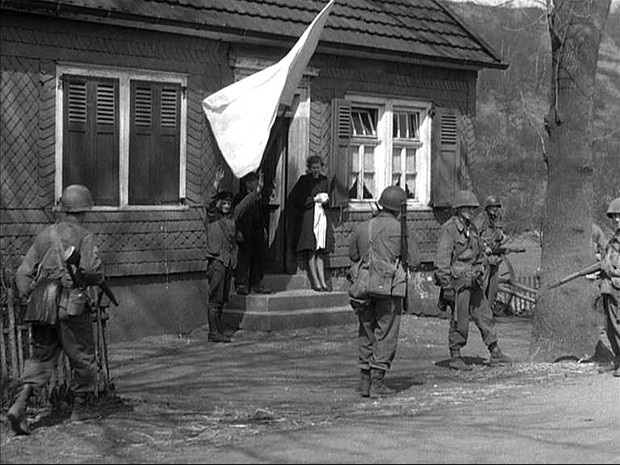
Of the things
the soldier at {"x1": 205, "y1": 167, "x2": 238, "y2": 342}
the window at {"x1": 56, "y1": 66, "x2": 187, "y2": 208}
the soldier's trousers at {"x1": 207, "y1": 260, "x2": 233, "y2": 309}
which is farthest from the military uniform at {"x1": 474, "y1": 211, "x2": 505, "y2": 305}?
the window at {"x1": 56, "y1": 66, "x2": 187, "y2": 208}

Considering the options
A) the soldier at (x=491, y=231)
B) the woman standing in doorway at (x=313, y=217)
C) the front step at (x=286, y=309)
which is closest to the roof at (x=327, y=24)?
the woman standing in doorway at (x=313, y=217)

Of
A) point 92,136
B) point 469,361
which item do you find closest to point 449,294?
point 469,361

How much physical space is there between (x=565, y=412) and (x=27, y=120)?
755 cm

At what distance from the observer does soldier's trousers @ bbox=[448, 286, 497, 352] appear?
14766 millimetres

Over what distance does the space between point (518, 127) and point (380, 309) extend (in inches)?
1835

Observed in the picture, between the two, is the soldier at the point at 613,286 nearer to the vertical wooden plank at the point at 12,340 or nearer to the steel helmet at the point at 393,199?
the steel helmet at the point at 393,199

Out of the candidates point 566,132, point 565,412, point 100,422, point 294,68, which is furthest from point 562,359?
point 100,422

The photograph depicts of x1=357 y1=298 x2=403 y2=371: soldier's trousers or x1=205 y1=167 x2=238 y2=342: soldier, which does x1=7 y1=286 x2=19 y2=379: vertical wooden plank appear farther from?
x1=205 y1=167 x2=238 y2=342: soldier

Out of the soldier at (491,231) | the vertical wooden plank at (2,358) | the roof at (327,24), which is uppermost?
the roof at (327,24)

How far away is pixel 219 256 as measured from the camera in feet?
54.6

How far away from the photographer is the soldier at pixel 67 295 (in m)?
10.6

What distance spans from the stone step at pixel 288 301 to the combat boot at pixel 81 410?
269 inches

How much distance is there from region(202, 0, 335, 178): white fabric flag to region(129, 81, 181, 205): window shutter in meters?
0.51

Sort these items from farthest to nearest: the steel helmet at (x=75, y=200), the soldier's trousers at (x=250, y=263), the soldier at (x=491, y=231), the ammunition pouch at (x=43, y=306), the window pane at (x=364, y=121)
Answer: the window pane at (x=364, y=121)
the soldier at (x=491, y=231)
the soldier's trousers at (x=250, y=263)
the steel helmet at (x=75, y=200)
the ammunition pouch at (x=43, y=306)
